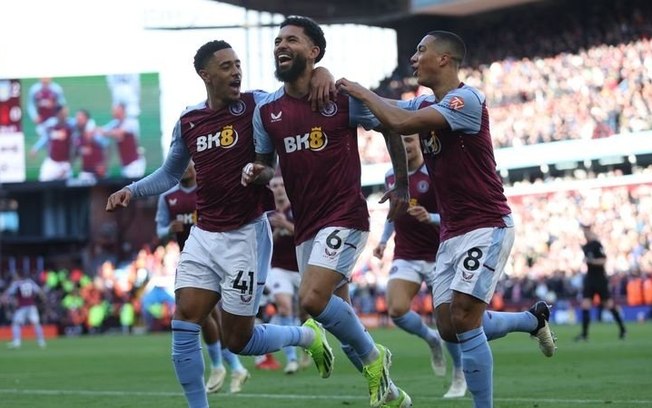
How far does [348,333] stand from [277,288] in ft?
26.6

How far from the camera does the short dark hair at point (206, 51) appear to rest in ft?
31.7

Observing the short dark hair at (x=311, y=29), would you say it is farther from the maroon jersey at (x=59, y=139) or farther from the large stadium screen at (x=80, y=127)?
the maroon jersey at (x=59, y=139)

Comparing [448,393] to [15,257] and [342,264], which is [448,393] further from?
[15,257]

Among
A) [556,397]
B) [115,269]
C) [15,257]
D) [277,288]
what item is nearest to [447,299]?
[556,397]

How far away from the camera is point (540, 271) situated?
125 ft

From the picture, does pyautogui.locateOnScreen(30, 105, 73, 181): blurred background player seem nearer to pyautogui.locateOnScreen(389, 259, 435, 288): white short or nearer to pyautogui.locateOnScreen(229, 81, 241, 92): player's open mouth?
pyautogui.locateOnScreen(389, 259, 435, 288): white short

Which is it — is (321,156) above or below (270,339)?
above

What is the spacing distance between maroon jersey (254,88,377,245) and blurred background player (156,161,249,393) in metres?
4.56

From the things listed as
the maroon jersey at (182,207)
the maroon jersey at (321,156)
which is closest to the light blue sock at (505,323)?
the maroon jersey at (321,156)

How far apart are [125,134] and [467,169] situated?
1684 inches

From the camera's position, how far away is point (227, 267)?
9445 mm

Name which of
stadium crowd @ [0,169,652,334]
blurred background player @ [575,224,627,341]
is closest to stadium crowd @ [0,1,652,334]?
stadium crowd @ [0,169,652,334]

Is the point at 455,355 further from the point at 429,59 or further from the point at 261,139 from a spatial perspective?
the point at 429,59

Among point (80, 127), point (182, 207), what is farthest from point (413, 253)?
point (80, 127)
